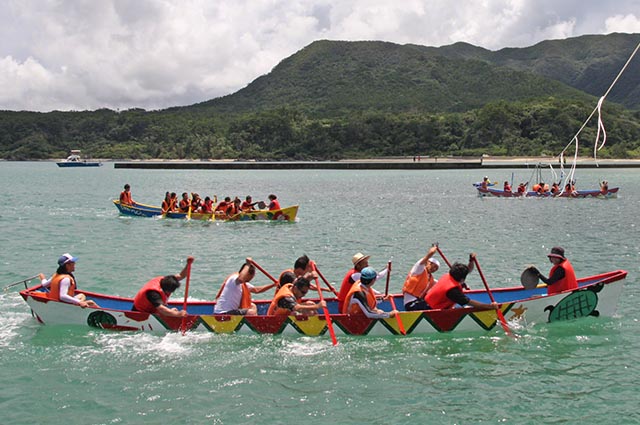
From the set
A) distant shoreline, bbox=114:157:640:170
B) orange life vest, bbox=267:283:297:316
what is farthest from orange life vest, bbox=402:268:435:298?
distant shoreline, bbox=114:157:640:170

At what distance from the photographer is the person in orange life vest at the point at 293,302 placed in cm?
1268

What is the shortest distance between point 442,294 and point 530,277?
2.91 m

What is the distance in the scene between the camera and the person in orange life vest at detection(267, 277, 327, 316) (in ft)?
41.6

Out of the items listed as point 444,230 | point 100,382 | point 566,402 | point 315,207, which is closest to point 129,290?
point 100,382

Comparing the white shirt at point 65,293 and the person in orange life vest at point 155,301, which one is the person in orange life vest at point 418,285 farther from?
the white shirt at point 65,293

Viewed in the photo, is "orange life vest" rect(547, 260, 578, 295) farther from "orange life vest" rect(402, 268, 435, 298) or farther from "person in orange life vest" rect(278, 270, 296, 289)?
"person in orange life vest" rect(278, 270, 296, 289)

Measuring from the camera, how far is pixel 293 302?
12.8m

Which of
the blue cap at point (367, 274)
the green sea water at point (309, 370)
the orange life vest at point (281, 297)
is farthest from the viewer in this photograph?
the orange life vest at point (281, 297)

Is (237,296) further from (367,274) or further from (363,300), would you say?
(367,274)

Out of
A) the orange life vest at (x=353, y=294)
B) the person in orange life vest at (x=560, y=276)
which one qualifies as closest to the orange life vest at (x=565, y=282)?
the person in orange life vest at (x=560, y=276)

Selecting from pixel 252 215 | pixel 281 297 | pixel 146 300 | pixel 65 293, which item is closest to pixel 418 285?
pixel 281 297

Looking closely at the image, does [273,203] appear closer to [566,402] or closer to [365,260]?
[365,260]

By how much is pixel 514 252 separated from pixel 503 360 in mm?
12580

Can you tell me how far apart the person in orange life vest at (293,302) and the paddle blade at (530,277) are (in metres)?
5.17
